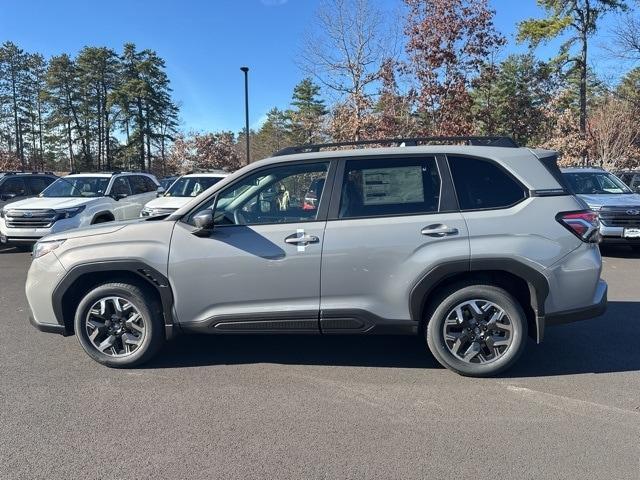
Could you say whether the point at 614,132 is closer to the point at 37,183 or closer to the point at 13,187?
the point at 37,183

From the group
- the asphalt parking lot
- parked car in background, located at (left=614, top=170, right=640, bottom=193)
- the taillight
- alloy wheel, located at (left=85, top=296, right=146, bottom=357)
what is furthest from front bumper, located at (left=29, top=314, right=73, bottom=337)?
parked car in background, located at (left=614, top=170, right=640, bottom=193)

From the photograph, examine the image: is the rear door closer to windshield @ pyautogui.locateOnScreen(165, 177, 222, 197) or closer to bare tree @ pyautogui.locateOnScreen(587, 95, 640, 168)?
windshield @ pyautogui.locateOnScreen(165, 177, 222, 197)

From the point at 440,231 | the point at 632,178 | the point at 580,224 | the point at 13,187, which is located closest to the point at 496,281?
the point at 440,231

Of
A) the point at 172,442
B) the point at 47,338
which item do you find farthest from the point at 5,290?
the point at 172,442

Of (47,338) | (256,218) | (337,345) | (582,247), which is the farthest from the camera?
(47,338)

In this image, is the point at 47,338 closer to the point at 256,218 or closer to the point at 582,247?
the point at 256,218

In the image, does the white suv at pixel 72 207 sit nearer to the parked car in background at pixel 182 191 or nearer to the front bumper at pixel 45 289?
the parked car in background at pixel 182 191

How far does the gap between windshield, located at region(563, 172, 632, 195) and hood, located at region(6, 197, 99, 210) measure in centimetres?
1070

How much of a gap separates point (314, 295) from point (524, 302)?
5.78 feet

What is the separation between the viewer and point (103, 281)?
14.8ft

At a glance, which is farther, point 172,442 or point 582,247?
point 582,247

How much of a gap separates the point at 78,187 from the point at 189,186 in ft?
8.19

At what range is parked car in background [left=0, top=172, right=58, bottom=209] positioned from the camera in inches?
508

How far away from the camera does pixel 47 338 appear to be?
5391 mm
